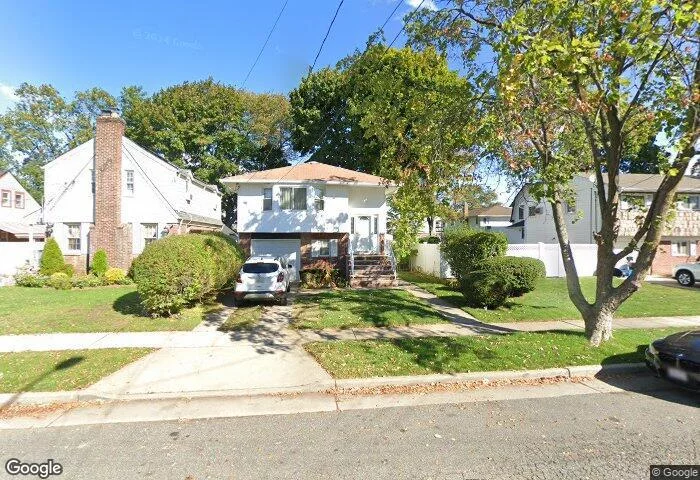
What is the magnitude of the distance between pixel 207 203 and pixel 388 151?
20.5 m

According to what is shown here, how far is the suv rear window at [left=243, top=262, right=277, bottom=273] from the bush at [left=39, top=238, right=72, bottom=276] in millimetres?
11194

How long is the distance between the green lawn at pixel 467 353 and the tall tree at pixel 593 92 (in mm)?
568

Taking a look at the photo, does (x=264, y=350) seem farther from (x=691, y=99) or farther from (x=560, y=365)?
(x=691, y=99)

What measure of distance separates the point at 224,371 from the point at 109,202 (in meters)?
16.2

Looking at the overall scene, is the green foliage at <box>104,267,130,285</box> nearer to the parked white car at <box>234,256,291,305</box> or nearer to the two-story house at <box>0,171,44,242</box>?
the parked white car at <box>234,256,291,305</box>

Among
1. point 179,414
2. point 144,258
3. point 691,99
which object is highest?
point 691,99

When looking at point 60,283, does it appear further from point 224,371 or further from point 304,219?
point 224,371

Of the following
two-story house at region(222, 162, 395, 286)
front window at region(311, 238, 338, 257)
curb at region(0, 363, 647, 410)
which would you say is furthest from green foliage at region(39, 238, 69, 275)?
curb at region(0, 363, 647, 410)

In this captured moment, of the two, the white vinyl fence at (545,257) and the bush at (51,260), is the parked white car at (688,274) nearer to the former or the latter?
the white vinyl fence at (545,257)

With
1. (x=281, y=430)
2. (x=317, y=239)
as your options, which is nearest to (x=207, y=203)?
(x=317, y=239)

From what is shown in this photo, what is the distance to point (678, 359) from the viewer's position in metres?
5.29

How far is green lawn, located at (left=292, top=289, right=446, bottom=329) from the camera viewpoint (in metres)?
9.71

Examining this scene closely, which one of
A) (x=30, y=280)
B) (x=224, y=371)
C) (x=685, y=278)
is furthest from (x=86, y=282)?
(x=685, y=278)

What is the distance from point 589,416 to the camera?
4.77 metres
